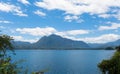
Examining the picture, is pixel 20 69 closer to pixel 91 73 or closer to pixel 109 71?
pixel 109 71

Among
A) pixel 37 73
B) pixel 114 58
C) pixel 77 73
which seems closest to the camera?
pixel 37 73

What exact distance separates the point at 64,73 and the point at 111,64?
186ft

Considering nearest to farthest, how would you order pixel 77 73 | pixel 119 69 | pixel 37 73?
pixel 37 73 < pixel 119 69 < pixel 77 73

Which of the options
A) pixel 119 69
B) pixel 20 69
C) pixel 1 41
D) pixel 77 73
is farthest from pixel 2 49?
pixel 77 73

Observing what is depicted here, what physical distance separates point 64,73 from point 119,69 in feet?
198

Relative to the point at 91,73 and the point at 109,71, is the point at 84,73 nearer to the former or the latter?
the point at 91,73

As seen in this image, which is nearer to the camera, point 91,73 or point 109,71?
point 109,71

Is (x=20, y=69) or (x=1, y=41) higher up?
(x=1, y=41)

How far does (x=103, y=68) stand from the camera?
220ft

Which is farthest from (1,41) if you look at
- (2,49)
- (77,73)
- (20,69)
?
(77,73)

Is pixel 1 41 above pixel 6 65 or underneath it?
above

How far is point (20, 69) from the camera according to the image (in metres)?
5.95

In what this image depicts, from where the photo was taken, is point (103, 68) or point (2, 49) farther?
point (103, 68)

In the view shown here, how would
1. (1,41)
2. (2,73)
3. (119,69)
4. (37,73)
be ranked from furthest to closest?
(119,69)
(1,41)
(37,73)
(2,73)
